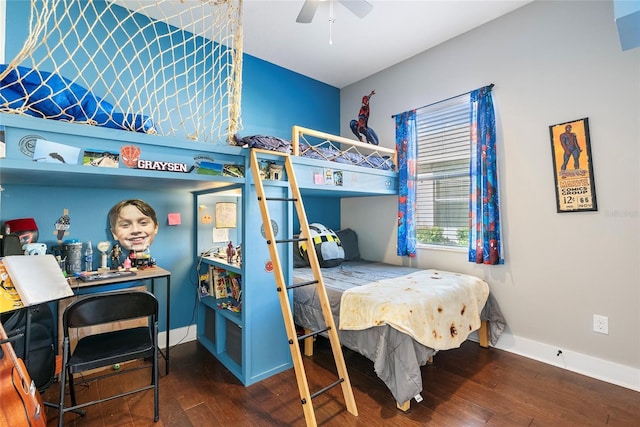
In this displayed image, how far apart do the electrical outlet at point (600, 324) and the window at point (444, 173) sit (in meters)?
1.08

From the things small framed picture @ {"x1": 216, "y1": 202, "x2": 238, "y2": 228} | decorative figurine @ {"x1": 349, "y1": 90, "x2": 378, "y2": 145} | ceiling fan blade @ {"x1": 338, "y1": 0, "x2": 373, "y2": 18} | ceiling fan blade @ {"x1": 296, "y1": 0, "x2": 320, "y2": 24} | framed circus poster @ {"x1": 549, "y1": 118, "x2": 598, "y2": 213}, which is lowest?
small framed picture @ {"x1": 216, "y1": 202, "x2": 238, "y2": 228}

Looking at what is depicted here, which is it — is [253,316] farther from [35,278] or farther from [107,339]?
[35,278]

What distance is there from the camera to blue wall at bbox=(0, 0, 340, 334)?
2.25 meters

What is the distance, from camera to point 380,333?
1.94m

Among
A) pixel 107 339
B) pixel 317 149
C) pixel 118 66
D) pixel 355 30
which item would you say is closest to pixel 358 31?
pixel 355 30

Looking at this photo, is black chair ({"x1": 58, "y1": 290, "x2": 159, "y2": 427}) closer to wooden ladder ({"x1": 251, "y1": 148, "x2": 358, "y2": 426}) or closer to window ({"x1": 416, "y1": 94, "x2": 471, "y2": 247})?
wooden ladder ({"x1": 251, "y1": 148, "x2": 358, "y2": 426})

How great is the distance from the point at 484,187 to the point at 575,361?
1.48 meters

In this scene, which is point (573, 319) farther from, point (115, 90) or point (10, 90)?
point (115, 90)

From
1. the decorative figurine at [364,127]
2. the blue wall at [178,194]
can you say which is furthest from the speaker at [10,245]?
the decorative figurine at [364,127]

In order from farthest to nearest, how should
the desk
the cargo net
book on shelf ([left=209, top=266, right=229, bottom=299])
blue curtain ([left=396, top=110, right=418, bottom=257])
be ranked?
blue curtain ([left=396, top=110, right=418, bottom=257]) < book on shelf ([left=209, top=266, right=229, bottom=299]) < the desk < the cargo net

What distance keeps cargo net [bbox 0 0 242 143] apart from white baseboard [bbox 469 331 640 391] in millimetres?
2880

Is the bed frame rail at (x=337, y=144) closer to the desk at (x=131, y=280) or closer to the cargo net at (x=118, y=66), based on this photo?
the cargo net at (x=118, y=66)

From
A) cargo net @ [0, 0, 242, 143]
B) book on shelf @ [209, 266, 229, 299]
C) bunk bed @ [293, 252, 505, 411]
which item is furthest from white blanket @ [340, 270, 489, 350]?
cargo net @ [0, 0, 242, 143]

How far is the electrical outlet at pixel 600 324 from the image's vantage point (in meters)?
2.24
